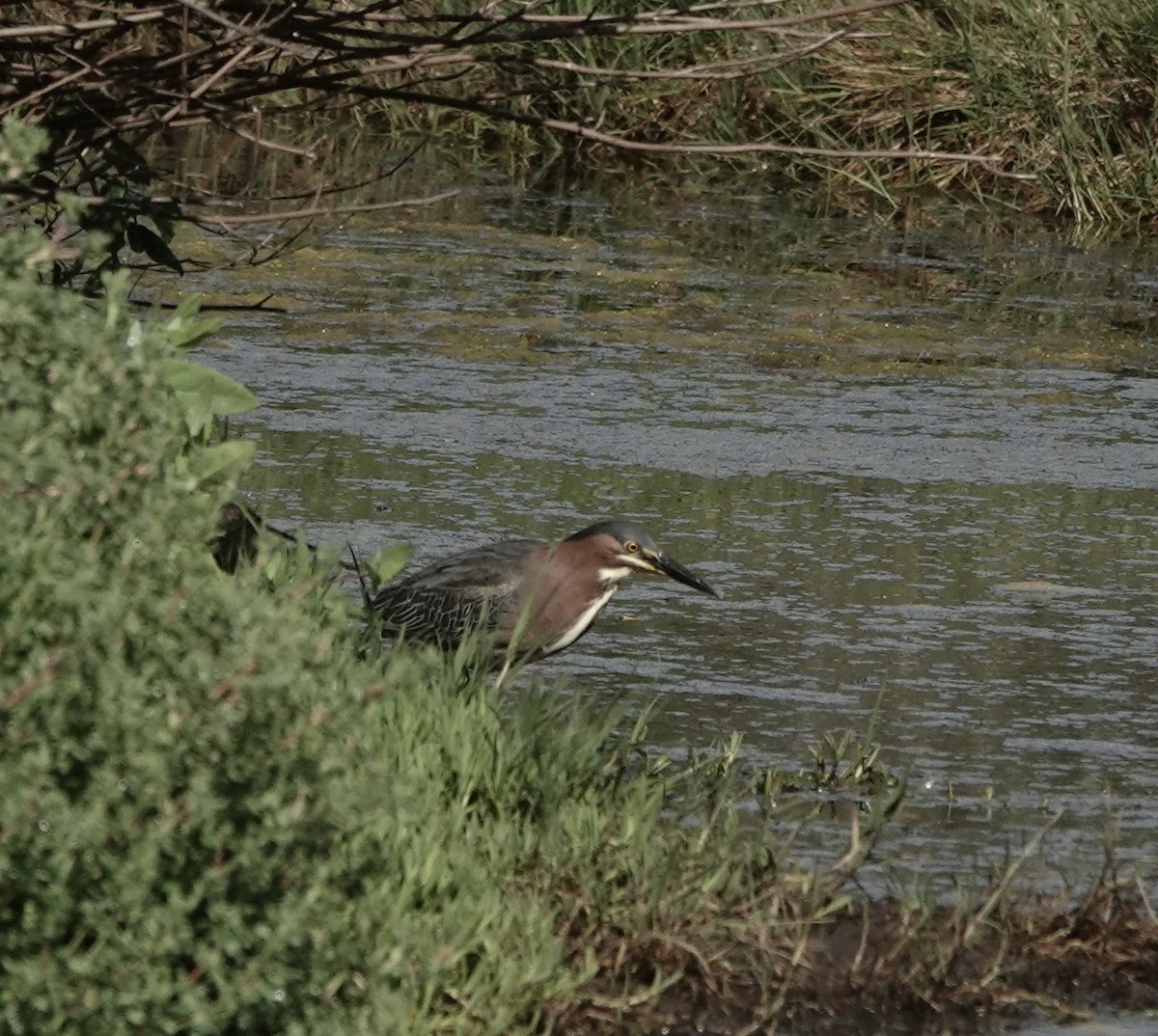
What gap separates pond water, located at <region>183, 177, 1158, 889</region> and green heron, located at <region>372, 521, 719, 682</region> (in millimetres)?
165

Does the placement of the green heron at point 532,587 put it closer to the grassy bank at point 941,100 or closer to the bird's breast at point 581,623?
the bird's breast at point 581,623

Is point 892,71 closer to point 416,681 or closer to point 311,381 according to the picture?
point 311,381

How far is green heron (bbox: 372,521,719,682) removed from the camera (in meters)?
5.68

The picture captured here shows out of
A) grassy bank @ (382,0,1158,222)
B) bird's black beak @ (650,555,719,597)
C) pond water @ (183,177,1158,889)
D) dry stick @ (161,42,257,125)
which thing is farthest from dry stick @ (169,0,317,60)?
grassy bank @ (382,0,1158,222)

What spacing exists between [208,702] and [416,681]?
135 centimetres

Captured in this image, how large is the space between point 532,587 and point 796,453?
8.39 feet

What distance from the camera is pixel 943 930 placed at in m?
4.09

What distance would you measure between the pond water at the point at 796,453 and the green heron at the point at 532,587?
17 cm

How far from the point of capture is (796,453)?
8.09 meters

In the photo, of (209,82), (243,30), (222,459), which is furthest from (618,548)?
(243,30)

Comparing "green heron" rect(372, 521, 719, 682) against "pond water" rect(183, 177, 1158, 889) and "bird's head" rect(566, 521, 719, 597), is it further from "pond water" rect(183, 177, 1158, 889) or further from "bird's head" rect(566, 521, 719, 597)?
"pond water" rect(183, 177, 1158, 889)

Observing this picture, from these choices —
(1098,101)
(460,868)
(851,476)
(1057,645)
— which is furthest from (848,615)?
(1098,101)

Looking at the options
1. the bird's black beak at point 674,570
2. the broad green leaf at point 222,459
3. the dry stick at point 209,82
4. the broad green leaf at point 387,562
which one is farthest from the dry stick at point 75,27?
the bird's black beak at point 674,570

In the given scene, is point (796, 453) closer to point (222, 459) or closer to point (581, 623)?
point (581, 623)
